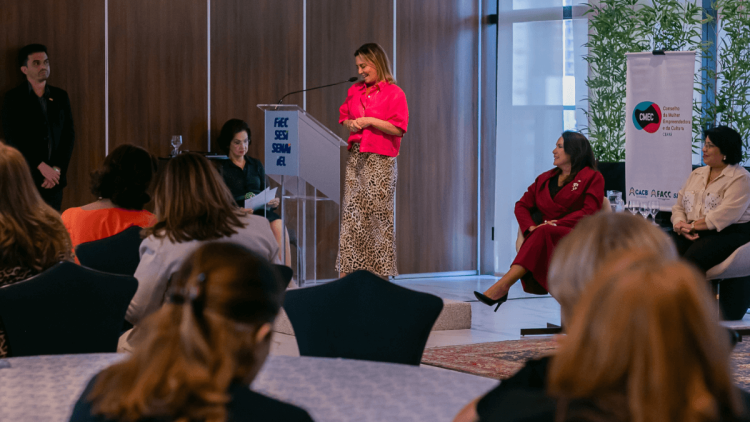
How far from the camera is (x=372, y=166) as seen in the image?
5.59 m

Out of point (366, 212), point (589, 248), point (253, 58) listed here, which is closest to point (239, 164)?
point (253, 58)

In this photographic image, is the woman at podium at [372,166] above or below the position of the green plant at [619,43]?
below

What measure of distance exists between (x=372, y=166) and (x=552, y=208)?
1301 mm

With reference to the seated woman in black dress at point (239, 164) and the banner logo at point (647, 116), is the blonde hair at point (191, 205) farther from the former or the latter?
the banner logo at point (647, 116)

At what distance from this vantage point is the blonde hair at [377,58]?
217 inches

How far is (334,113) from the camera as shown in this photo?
762 cm

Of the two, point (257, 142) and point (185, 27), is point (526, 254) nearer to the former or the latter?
point (257, 142)

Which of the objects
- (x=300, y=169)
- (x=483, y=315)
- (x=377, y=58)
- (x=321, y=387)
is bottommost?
(x=483, y=315)

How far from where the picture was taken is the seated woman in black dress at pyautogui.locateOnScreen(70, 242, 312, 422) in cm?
95

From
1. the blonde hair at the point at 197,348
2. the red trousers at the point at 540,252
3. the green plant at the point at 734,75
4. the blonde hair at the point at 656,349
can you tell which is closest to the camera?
the blonde hair at the point at 656,349

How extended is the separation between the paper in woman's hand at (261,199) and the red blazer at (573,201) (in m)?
1.71

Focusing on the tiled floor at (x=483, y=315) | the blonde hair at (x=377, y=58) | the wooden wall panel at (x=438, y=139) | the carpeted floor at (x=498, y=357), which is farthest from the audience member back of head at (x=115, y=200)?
the wooden wall panel at (x=438, y=139)

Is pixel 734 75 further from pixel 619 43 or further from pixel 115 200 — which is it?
pixel 115 200

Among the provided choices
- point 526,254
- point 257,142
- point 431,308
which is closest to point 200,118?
point 257,142
